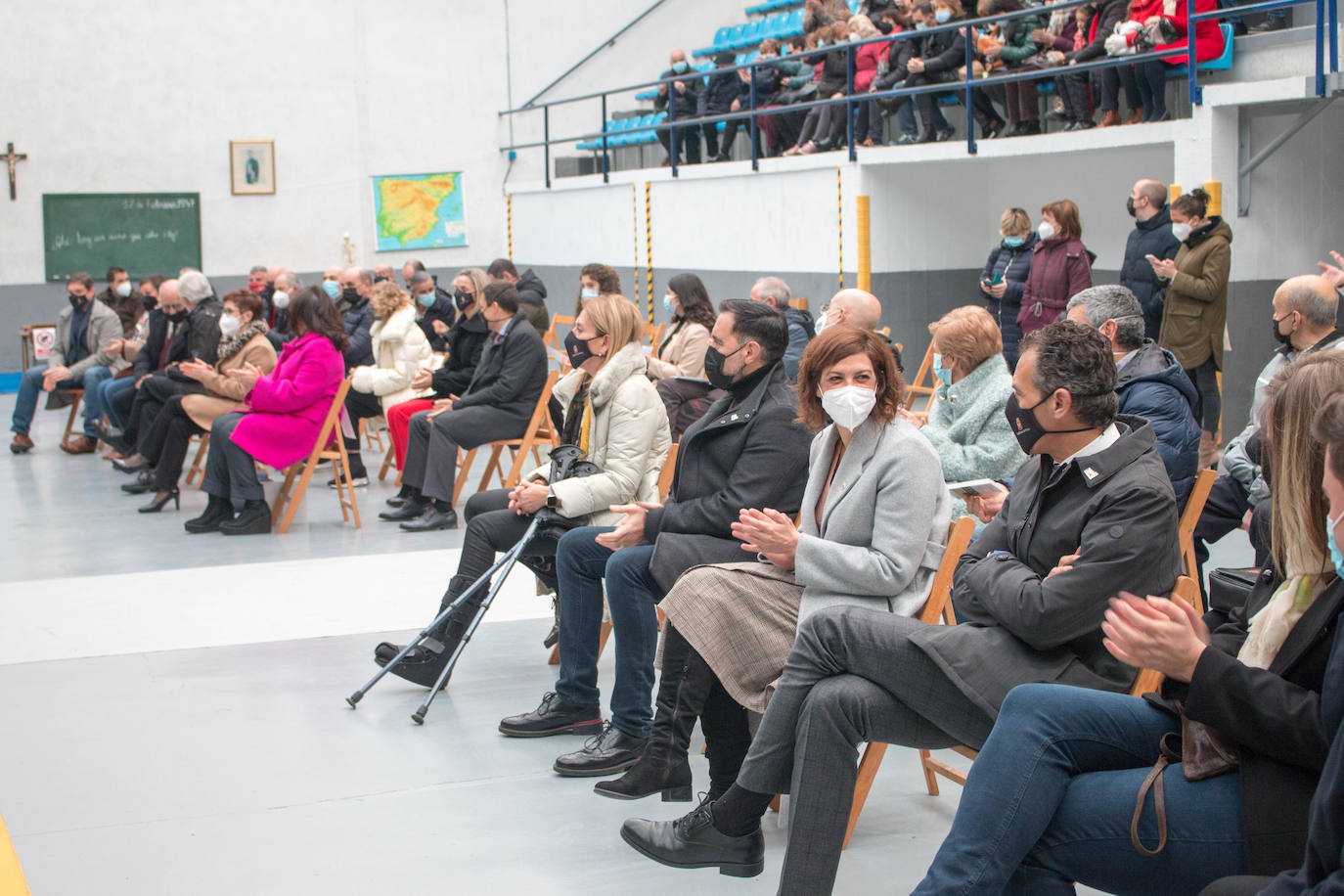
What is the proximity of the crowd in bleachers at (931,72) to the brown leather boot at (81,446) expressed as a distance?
6.24m

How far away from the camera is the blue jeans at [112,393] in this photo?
30.7ft

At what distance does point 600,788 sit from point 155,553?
4.03m

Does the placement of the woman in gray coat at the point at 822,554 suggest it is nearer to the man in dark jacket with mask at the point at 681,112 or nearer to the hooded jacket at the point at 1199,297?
the hooded jacket at the point at 1199,297

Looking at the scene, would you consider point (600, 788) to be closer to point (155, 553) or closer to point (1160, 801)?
point (1160, 801)

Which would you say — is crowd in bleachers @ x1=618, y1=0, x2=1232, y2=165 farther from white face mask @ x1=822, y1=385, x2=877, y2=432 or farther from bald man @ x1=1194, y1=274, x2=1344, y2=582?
white face mask @ x1=822, y1=385, x2=877, y2=432

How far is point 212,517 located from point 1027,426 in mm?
5512

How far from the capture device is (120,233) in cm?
1606

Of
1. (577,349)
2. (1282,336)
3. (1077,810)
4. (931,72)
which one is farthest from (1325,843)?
(931,72)

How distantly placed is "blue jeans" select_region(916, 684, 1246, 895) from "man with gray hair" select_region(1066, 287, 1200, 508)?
180 centimetres

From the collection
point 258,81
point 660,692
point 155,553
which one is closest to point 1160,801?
point 660,692

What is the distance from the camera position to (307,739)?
4.14m

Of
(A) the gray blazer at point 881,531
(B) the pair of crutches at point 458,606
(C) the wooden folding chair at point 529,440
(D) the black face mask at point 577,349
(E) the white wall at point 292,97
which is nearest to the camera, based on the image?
(A) the gray blazer at point 881,531

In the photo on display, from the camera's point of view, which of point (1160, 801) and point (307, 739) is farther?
point (307, 739)

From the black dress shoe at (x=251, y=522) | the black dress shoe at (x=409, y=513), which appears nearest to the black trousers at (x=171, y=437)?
the black dress shoe at (x=251, y=522)
